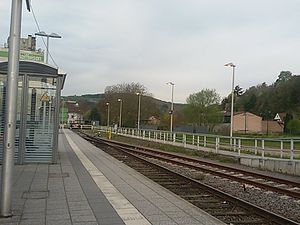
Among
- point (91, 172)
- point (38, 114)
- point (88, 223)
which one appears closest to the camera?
point (88, 223)

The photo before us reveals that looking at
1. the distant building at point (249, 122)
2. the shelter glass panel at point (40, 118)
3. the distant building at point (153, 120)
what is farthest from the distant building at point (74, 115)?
the shelter glass panel at point (40, 118)

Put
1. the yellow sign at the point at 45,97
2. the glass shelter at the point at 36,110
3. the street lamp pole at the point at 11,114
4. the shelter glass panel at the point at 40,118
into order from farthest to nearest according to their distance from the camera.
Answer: the yellow sign at the point at 45,97, the shelter glass panel at the point at 40,118, the glass shelter at the point at 36,110, the street lamp pole at the point at 11,114

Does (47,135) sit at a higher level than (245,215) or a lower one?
higher

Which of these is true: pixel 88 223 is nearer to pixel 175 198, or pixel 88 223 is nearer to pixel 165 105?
pixel 175 198

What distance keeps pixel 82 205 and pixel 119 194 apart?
4.88ft

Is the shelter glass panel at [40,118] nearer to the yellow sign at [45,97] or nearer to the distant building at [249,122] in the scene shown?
the yellow sign at [45,97]

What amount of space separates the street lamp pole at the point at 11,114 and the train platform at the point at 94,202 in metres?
0.36

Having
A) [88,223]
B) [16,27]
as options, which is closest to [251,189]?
[88,223]

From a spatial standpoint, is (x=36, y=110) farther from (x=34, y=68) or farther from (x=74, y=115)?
(x=74, y=115)

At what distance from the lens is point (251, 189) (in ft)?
39.0

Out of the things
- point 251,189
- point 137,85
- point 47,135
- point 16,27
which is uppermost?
point 137,85

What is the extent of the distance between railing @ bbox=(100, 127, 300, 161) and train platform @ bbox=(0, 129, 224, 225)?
8.10 meters

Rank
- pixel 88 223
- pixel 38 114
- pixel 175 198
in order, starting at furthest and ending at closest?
pixel 38 114 < pixel 175 198 < pixel 88 223

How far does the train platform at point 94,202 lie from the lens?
6742 mm
